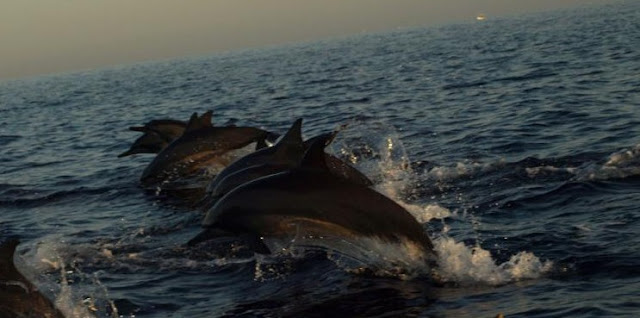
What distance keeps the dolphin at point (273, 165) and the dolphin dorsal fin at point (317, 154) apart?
236 centimetres

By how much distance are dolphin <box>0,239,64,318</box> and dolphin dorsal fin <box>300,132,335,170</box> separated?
3400 mm

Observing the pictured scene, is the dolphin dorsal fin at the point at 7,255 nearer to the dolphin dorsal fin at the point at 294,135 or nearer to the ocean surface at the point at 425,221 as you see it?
the ocean surface at the point at 425,221

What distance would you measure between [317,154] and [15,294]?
3.69 m

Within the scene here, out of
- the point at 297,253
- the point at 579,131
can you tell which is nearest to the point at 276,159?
the point at 297,253

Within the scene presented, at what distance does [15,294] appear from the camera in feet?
26.1

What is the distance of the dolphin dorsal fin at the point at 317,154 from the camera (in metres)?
9.91

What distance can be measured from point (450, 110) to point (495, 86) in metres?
6.47

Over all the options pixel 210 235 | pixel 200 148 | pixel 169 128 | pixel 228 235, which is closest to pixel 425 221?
pixel 228 235

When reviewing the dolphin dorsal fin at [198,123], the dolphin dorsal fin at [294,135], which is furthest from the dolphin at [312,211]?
the dolphin dorsal fin at [198,123]

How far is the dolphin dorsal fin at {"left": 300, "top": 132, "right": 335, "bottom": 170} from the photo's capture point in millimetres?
9914

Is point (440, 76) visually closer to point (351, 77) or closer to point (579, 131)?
point (351, 77)

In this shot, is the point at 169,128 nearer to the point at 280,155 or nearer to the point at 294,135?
the point at 280,155

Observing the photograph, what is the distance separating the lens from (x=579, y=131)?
1950 cm

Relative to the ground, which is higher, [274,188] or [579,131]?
[274,188]
